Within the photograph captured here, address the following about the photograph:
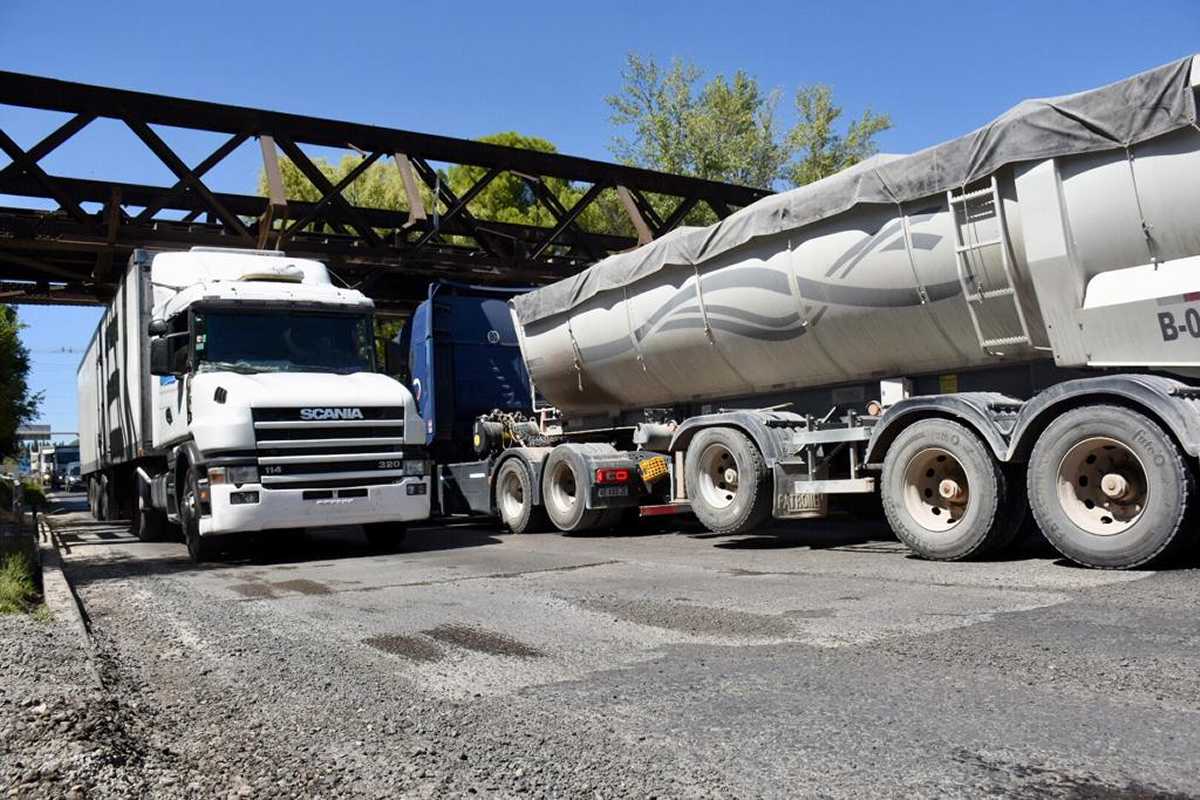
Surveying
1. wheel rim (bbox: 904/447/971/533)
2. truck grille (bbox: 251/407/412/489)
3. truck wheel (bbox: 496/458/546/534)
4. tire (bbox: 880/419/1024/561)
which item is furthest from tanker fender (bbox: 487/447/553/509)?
wheel rim (bbox: 904/447/971/533)

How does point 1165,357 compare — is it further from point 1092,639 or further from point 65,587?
point 65,587

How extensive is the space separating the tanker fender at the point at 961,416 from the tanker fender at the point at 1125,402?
173 mm

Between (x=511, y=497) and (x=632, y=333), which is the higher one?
(x=632, y=333)

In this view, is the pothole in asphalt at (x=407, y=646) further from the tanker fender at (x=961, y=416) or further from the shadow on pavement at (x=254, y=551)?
the shadow on pavement at (x=254, y=551)

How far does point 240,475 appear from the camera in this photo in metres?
10.2

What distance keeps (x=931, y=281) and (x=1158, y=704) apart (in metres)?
5.22

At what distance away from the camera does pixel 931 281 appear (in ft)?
27.8

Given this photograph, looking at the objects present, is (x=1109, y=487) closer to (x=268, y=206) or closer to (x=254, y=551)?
(x=254, y=551)

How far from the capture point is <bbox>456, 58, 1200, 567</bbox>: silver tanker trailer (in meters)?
6.88

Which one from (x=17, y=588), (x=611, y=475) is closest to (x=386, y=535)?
(x=611, y=475)

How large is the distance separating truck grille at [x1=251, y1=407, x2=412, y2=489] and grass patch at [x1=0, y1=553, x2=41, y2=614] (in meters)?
2.34

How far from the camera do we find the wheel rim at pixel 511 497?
13945mm

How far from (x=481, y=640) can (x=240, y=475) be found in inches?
218

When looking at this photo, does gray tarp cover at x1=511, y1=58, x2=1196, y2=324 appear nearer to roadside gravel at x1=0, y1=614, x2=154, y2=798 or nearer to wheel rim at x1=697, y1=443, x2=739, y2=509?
wheel rim at x1=697, y1=443, x2=739, y2=509
